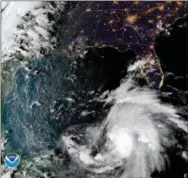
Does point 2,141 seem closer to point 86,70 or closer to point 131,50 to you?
point 86,70

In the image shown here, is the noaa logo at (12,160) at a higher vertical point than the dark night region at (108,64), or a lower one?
lower

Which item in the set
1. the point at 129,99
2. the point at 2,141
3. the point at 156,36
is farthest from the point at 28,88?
the point at 156,36

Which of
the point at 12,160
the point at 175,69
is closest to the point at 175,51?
the point at 175,69

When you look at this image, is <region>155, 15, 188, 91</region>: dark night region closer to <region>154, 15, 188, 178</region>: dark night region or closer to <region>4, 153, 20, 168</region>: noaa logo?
<region>154, 15, 188, 178</region>: dark night region

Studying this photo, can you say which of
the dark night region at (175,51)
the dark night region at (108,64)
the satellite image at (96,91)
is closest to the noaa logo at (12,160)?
the satellite image at (96,91)

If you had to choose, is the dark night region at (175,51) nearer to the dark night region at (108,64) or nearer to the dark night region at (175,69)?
the dark night region at (175,69)

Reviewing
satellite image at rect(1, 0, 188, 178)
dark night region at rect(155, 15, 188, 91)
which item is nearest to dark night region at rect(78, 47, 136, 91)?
satellite image at rect(1, 0, 188, 178)

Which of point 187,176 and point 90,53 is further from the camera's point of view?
point 90,53
